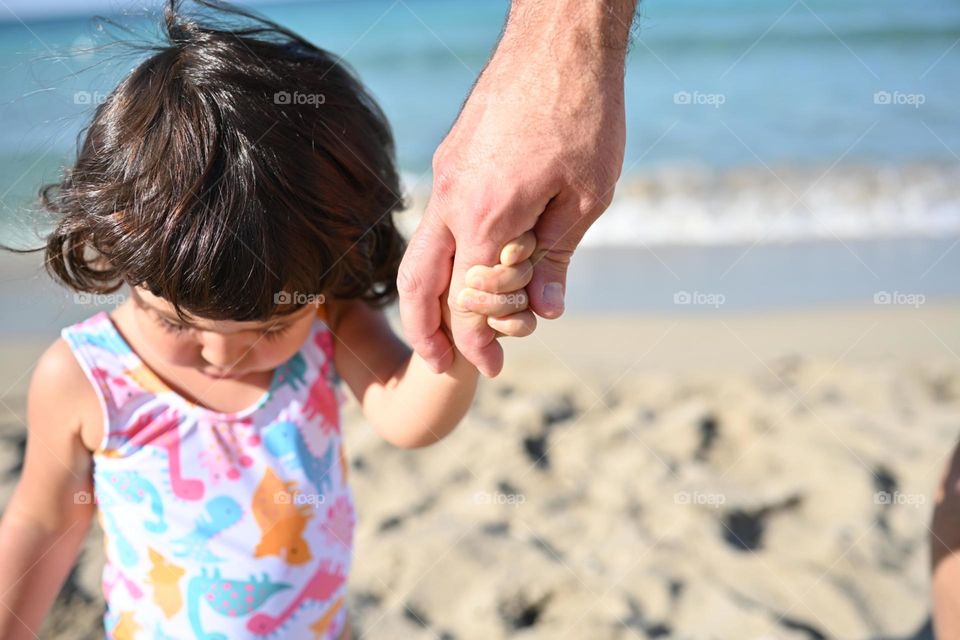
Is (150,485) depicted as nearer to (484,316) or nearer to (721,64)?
(484,316)

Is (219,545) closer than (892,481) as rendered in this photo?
Yes

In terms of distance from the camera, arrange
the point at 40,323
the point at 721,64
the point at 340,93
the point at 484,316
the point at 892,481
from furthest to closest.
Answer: the point at 721,64
the point at 40,323
the point at 892,481
the point at 340,93
the point at 484,316

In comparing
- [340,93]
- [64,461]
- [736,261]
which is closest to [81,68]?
[340,93]

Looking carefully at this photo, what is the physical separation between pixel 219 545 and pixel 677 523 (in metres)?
1.57

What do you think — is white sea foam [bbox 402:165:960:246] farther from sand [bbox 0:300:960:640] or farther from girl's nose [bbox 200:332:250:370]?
girl's nose [bbox 200:332:250:370]

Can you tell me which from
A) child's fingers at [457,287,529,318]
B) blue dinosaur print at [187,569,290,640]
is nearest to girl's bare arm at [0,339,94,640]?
blue dinosaur print at [187,569,290,640]

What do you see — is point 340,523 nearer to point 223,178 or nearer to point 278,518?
point 278,518

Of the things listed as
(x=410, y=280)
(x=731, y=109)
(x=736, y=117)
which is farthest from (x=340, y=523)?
(x=731, y=109)

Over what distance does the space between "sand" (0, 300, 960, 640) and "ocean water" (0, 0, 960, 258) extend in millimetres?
1474

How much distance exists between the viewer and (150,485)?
Answer: 5.50 feet

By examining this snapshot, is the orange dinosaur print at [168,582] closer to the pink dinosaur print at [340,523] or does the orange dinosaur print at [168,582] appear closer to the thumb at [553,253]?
the pink dinosaur print at [340,523]

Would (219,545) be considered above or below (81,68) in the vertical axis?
below

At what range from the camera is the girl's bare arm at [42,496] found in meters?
1.59

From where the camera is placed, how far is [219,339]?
1552 mm
